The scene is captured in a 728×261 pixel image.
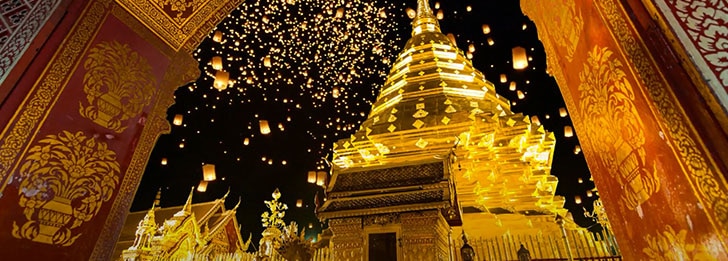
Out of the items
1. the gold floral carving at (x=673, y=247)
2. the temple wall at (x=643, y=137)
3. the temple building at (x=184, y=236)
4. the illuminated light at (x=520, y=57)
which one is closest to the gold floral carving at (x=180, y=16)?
the temple wall at (x=643, y=137)

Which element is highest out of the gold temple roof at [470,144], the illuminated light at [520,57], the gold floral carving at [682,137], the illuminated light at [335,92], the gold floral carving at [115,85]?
the illuminated light at [335,92]

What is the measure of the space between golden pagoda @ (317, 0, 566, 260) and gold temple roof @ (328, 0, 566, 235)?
3 centimetres

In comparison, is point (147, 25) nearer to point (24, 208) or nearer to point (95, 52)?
point (95, 52)

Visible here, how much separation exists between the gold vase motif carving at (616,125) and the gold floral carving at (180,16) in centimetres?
427

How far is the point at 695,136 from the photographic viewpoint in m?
1.92

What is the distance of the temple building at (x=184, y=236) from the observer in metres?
10.2

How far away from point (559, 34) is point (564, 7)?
1.06 feet

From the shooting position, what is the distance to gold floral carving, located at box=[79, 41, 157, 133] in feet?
10.9

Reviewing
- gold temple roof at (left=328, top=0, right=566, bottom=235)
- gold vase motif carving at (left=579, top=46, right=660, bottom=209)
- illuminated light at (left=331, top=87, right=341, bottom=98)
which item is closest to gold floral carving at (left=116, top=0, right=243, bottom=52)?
gold vase motif carving at (left=579, top=46, right=660, bottom=209)

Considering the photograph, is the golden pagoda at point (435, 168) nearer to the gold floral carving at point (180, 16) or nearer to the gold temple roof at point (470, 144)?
the gold temple roof at point (470, 144)

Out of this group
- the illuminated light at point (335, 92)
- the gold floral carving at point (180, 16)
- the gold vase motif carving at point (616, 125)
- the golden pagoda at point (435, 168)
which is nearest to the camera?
the gold vase motif carving at point (616, 125)

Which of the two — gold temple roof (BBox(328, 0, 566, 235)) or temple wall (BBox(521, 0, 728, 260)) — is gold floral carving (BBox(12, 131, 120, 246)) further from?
gold temple roof (BBox(328, 0, 566, 235))

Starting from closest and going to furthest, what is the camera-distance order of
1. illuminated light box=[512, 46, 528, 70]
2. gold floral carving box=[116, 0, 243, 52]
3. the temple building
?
1. gold floral carving box=[116, 0, 243, 52]
2. illuminated light box=[512, 46, 528, 70]
3. the temple building

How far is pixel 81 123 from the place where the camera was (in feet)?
10.4
